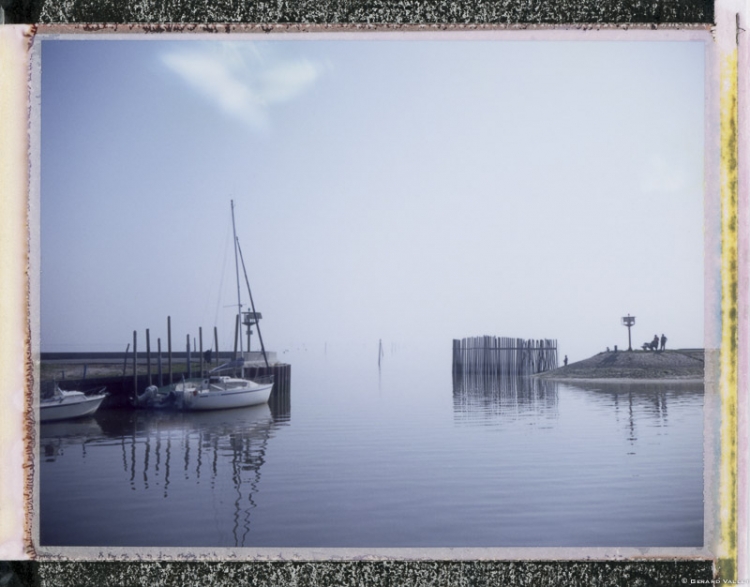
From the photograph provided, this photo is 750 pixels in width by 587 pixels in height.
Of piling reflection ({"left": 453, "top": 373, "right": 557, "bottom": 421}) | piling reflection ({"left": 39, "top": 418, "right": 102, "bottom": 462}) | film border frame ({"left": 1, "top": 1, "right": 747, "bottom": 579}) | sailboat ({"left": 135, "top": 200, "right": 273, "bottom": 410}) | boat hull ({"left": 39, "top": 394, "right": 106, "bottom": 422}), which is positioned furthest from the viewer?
piling reflection ({"left": 453, "top": 373, "right": 557, "bottom": 421})

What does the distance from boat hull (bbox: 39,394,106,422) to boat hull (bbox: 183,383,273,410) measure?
2326 mm

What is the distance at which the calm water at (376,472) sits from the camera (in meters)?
3.66

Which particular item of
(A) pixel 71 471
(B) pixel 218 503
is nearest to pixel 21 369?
(A) pixel 71 471

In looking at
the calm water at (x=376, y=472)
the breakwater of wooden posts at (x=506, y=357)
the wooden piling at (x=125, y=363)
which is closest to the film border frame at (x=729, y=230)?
the calm water at (x=376, y=472)

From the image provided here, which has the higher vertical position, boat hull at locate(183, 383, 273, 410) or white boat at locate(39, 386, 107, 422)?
white boat at locate(39, 386, 107, 422)

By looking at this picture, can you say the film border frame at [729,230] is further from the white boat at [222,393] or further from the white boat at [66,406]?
the white boat at [222,393]

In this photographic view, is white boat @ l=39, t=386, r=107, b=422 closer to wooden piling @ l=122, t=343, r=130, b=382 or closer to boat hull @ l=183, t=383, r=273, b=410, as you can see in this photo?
wooden piling @ l=122, t=343, r=130, b=382

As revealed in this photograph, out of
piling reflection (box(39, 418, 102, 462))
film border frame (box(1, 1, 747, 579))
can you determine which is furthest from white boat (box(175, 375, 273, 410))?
film border frame (box(1, 1, 747, 579))

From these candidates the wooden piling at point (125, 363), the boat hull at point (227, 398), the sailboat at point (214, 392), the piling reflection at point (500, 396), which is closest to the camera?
the wooden piling at point (125, 363)

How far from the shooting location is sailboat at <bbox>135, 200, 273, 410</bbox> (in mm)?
7340

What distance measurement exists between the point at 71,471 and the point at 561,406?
7.07 m

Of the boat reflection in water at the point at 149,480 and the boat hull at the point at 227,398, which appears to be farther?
the boat hull at the point at 227,398

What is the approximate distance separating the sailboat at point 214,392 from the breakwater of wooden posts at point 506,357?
6.77ft

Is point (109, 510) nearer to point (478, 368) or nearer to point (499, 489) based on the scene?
point (499, 489)
